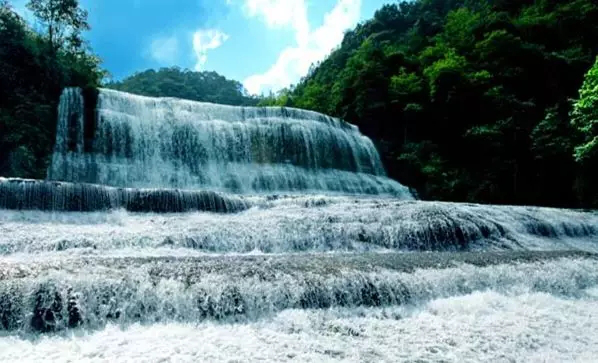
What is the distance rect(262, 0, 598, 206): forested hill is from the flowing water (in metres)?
6.55

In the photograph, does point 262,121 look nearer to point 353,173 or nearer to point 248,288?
point 353,173

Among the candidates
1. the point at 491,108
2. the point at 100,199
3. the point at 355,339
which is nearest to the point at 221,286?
the point at 355,339

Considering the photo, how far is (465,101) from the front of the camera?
68.5ft

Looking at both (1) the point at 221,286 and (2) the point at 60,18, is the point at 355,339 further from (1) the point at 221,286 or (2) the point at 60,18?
(2) the point at 60,18

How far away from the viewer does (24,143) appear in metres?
12.5

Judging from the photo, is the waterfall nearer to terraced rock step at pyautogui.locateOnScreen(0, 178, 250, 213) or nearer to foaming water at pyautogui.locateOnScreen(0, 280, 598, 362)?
terraced rock step at pyautogui.locateOnScreen(0, 178, 250, 213)

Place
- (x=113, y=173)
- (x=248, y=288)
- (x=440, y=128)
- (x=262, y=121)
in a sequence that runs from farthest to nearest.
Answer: (x=440, y=128)
(x=262, y=121)
(x=113, y=173)
(x=248, y=288)

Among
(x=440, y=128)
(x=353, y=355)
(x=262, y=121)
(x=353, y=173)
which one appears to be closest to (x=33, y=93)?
(x=262, y=121)

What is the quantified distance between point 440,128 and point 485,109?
2542 millimetres

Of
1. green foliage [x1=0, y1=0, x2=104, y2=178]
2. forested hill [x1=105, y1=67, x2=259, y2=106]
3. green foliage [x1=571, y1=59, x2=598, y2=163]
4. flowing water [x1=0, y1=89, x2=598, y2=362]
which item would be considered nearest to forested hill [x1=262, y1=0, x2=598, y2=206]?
green foliage [x1=571, y1=59, x2=598, y2=163]

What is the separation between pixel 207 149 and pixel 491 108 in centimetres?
1441

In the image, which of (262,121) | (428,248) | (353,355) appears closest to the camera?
(353,355)

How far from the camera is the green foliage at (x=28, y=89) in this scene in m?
12.2

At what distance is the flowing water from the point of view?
3.38 m
